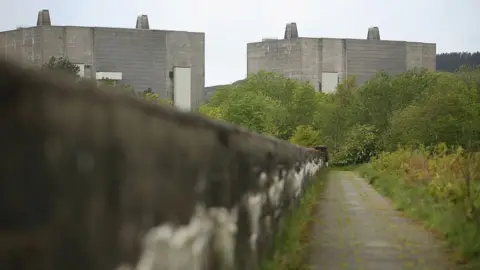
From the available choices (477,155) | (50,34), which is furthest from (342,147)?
(477,155)

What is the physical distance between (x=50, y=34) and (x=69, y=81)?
279 feet

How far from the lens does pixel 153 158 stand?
2.44 meters

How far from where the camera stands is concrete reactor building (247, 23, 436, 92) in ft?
316

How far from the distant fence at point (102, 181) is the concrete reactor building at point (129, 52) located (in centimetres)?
8156

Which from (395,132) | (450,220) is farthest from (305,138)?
(450,220)

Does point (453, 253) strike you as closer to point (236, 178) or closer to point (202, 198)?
point (236, 178)

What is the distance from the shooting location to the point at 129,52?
282ft

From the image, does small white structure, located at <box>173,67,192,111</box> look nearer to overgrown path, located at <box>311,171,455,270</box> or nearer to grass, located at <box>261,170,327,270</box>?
overgrown path, located at <box>311,171,455,270</box>

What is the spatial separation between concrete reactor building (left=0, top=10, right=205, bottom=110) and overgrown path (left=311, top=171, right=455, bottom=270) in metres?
73.6

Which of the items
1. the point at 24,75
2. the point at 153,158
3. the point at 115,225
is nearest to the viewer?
the point at 24,75

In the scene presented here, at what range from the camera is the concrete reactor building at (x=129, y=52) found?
83.6m

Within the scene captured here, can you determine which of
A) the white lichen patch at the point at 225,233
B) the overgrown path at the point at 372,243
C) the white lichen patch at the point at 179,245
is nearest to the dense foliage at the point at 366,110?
the overgrown path at the point at 372,243

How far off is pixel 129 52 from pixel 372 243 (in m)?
79.2

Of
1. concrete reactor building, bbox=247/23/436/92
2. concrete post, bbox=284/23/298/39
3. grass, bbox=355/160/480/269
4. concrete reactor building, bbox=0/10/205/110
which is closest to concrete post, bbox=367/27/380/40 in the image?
concrete reactor building, bbox=247/23/436/92
